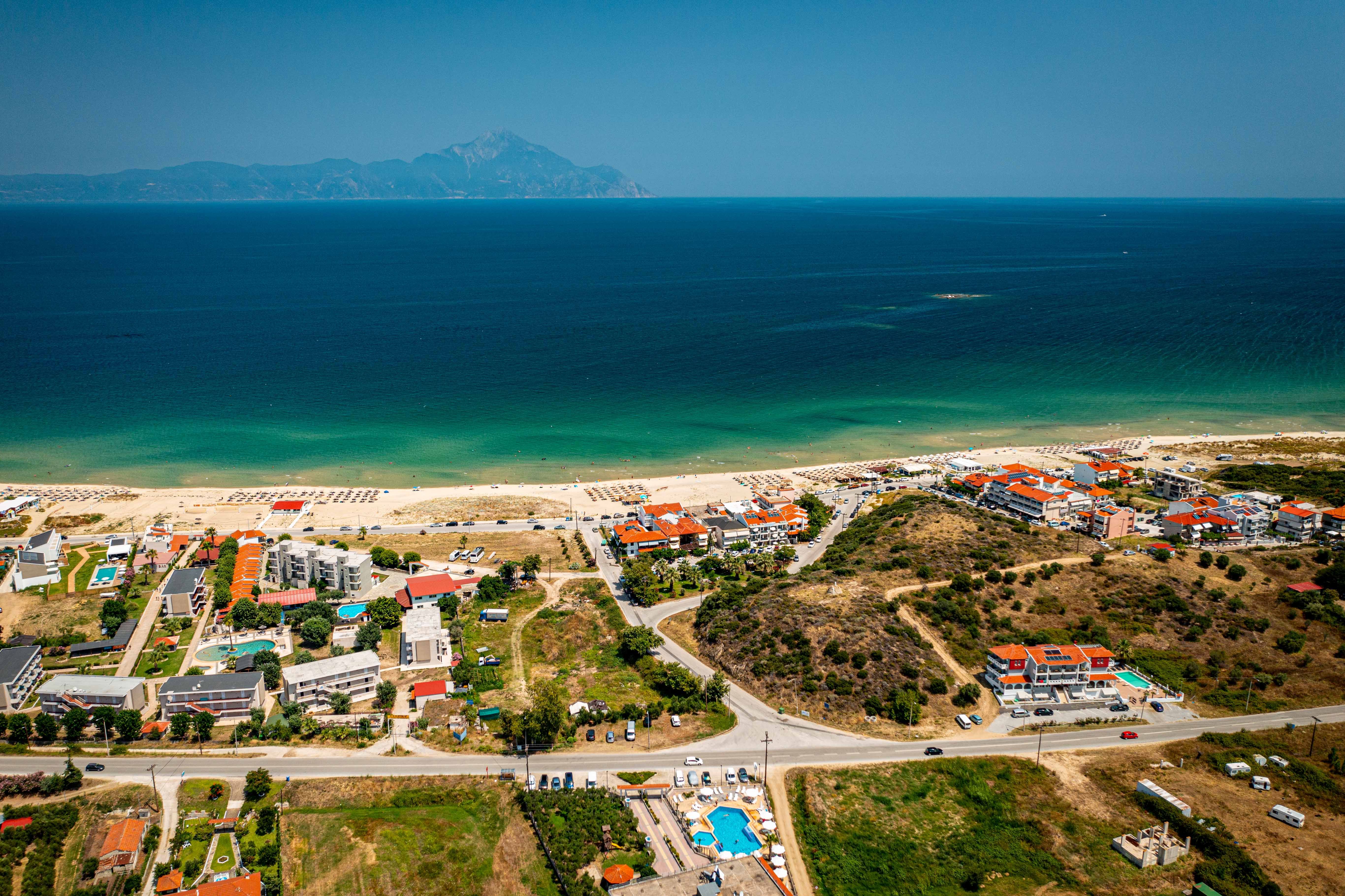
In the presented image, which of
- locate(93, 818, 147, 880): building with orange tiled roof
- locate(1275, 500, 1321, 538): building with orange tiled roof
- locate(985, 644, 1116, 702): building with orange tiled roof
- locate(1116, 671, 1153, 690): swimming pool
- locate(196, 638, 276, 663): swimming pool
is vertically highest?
locate(1275, 500, 1321, 538): building with orange tiled roof

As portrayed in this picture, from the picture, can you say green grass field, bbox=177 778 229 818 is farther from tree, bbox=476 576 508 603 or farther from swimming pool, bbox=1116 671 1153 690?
swimming pool, bbox=1116 671 1153 690

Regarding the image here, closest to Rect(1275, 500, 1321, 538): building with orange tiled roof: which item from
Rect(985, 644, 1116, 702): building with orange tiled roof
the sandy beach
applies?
the sandy beach

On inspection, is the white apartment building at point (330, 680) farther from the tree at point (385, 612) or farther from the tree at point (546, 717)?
the tree at point (546, 717)

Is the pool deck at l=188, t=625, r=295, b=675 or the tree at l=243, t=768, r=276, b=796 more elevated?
the tree at l=243, t=768, r=276, b=796

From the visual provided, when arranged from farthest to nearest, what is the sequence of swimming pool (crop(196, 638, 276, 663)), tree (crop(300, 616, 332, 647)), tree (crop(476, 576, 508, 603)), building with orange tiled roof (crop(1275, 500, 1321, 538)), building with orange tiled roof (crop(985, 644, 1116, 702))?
building with orange tiled roof (crop(1275, 500, 1321, 538)) < tree (crop(476, 576, 508, 603)) < tree (crop(300, 616, 332, 647)) < swimming pool (crop(196, 638, 276, 663)) < building with orange tiled roof (crop(985, 644, 1116, 702))

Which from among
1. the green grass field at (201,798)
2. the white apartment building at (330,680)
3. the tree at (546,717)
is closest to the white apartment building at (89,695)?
the white apartment building at (330,680)

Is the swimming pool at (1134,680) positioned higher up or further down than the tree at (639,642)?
higher up

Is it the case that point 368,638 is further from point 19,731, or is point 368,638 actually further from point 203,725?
point 19,731
